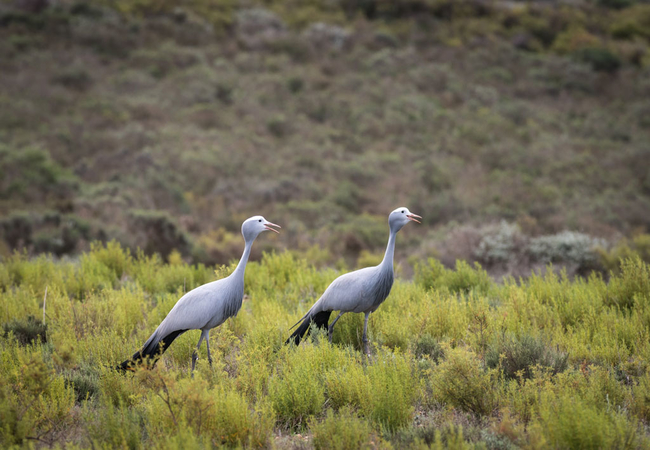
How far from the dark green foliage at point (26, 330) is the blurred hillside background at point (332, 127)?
7.09m

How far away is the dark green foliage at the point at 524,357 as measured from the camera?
14.8 feet

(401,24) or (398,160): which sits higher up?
(401,24)

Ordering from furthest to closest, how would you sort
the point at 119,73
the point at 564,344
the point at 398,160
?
the point at 119,73 < the point at 398,160 < the point at 564,344

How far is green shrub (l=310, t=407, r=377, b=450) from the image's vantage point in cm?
340

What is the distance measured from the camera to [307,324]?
506cm

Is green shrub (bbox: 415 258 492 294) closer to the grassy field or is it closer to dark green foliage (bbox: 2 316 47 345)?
the grassy field

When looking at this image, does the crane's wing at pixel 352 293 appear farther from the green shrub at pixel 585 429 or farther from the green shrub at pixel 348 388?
the green shrub at pixel 585 429

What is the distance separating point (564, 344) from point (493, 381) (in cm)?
125

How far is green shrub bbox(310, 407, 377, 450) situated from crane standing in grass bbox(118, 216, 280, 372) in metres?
1.26

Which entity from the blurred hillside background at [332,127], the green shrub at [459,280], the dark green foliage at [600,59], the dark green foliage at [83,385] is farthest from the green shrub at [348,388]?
the dark green foliage at [600,59]

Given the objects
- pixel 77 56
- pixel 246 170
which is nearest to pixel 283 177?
pixel 246 170

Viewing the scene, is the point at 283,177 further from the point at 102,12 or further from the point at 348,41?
the point at 102,12

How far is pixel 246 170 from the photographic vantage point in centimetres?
1978

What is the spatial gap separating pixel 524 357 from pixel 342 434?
2.00 metres
